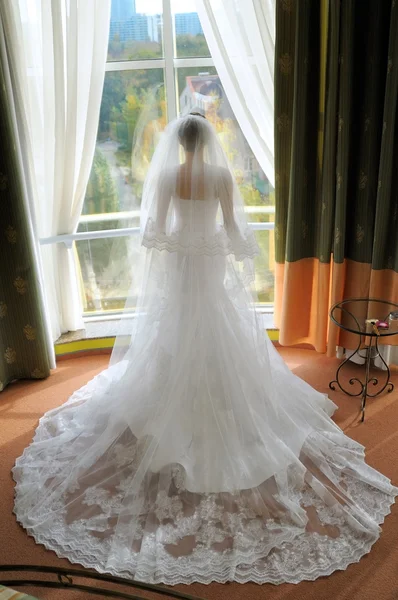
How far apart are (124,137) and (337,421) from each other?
219 centimetres

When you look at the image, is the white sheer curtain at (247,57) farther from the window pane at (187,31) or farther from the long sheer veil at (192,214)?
the long sheer veil at (192,214)

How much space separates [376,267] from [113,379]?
1591 millimetres

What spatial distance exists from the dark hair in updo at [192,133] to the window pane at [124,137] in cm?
121

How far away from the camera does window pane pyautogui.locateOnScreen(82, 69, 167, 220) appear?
3613 millimetres

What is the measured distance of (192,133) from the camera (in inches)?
99.4

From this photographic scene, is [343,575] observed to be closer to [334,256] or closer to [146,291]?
[146,291]

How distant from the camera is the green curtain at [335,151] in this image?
118 inches

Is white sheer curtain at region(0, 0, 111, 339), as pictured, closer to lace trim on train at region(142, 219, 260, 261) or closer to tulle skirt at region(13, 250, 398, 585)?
lace trim on train at region(142, 219, 260, 261)

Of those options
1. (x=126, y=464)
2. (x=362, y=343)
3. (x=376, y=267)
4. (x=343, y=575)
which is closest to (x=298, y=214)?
(x=376, y=267)

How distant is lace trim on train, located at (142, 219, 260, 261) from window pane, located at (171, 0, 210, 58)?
4.95 ft

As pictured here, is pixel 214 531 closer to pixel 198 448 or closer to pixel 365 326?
pixel 198 448

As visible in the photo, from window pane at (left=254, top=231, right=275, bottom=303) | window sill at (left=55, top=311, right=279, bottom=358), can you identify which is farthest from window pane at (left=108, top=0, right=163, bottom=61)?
window sill at (left=55, top=311, right=279, bottom=358)

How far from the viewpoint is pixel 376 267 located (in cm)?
325

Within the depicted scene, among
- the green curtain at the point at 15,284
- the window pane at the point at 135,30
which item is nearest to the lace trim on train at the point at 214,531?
the green curtain at the point at 15,284
